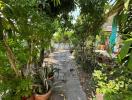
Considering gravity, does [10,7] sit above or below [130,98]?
above

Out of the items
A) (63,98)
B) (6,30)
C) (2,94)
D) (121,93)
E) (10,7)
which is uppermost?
(10,7)

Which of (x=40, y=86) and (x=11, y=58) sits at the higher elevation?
(x=11, y=58)

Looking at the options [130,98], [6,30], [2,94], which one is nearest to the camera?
[130,98]

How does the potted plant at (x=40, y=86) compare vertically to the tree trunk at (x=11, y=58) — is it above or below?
below

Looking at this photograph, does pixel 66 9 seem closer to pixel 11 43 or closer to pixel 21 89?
pixel 11 43

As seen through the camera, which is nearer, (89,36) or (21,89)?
(21,89)

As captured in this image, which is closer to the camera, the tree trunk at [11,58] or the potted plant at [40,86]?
the tree trunk at [11,58]

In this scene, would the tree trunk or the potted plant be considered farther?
the potted plant

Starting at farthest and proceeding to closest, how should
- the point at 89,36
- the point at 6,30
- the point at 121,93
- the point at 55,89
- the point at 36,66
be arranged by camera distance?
the point at 89,36, the point at 55,89, the point at 36,66, the point at 6,30, the point at 121,93

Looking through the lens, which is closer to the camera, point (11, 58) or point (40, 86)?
point (11, 58)

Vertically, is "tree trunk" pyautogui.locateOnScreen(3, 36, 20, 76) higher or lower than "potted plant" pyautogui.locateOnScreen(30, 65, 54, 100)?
higher

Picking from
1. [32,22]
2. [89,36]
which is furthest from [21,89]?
[89,36]

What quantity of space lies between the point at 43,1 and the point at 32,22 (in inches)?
53.5

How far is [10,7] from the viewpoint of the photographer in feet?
10.9
